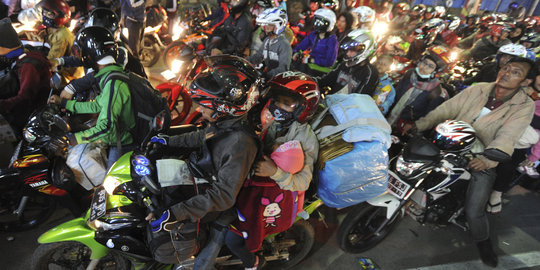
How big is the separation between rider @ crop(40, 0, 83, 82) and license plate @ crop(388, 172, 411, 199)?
17.6 ft

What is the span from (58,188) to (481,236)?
5589 mm

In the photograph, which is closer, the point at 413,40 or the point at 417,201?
the point at 417,201

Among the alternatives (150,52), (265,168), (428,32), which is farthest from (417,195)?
(150,52)

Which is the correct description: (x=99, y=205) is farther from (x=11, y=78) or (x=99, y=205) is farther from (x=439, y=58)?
(x=439, y=58)

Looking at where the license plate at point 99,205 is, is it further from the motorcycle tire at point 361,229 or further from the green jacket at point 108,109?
the motorcycle tire at point 361,229

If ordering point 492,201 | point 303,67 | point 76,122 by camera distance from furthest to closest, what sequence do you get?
point 303,67 → point 492,201 → point 76,122

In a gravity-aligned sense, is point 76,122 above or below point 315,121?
below

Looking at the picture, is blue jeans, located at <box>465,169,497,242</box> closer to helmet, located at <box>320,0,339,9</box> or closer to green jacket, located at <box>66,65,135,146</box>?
green jacket, located at <box>66,65,135,146</box>

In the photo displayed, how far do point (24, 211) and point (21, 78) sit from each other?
185cm


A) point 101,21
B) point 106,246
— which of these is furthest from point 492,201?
point 101,21

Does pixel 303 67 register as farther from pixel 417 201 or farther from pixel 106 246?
pixel 106 246

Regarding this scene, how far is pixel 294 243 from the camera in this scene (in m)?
3.23

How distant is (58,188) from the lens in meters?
3.16

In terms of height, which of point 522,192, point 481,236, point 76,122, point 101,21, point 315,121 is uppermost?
point 101,21
